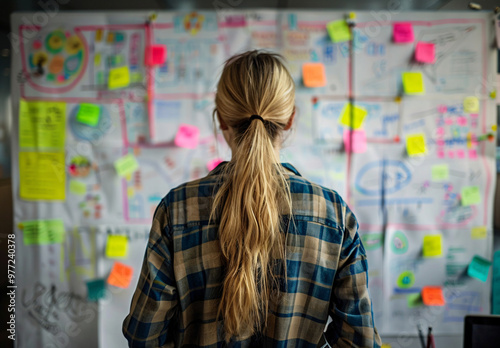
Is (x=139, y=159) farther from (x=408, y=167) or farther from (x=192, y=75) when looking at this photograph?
(x=408, y=167)

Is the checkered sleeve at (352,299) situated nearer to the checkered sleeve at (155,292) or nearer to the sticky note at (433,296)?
the checkered sleeve at (155,292)

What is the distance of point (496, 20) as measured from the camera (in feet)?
4.59

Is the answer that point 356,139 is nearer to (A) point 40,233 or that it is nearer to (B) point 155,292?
(B) point 155,292

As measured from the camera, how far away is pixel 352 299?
29.2 inches

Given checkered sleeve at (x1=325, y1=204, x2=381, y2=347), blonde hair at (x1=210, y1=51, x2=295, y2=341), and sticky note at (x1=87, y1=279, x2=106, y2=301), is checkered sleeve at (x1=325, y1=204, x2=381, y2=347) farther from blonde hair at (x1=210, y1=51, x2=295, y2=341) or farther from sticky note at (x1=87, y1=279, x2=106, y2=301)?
sticky note at (x1=87, y1=279, x2=106, y2=301)

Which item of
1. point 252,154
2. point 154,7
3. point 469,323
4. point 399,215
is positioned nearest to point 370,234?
point 399,215

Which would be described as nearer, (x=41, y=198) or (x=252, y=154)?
(x=252, y=154)

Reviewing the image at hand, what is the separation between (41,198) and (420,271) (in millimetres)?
1682

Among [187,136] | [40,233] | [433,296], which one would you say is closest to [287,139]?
[187,136]

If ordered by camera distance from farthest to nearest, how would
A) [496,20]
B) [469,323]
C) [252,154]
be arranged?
1. [496,20]
2. [469,323]
3. [252,154]

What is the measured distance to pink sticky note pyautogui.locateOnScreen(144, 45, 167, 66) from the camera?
4.61 ft

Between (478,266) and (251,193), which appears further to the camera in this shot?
(478,266)

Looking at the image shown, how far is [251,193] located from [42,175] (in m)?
1.17

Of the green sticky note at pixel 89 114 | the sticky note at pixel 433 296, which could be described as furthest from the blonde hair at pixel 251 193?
the sticky note at pixel 433 296
